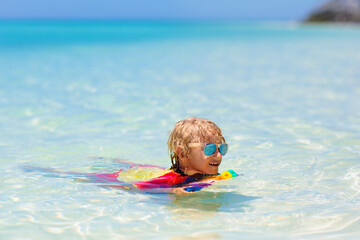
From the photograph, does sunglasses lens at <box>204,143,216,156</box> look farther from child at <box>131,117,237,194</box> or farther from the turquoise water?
the turquoise water

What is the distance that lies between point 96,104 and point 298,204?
5024mm

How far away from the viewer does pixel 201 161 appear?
140 inches

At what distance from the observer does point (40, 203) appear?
3543 mm

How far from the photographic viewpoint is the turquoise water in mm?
3168

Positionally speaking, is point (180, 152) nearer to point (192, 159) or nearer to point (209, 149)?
point (192, 159)

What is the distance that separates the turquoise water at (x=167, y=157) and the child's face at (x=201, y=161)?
0.23m

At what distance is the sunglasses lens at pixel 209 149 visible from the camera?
346 centimetres

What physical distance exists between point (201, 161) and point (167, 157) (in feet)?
5.05

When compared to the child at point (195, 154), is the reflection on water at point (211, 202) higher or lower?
lower

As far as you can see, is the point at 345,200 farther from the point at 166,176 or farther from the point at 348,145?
the point at 348,145

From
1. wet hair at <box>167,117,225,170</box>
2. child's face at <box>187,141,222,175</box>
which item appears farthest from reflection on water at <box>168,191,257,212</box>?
wet hair at <box>167,117,225,170</box>

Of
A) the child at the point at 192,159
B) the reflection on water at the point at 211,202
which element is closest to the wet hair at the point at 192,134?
the child at the point at 192,159

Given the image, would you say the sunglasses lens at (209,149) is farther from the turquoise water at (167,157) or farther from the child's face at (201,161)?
the turquoise water at (167,157)

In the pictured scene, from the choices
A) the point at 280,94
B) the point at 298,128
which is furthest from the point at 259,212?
the point at 280,94
